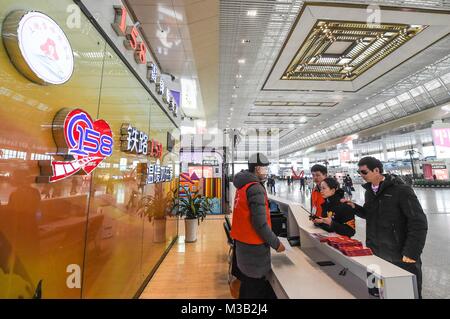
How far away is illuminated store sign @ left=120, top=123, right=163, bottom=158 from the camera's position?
2232 mm

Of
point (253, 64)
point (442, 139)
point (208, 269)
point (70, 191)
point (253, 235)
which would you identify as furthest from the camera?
point (442, 139)

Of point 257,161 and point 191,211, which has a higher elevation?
point 257,161

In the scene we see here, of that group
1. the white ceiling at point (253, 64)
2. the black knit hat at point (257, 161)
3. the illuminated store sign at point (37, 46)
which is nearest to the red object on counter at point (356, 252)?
the black knit hat at point (257, 161)

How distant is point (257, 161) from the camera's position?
5.76 feet

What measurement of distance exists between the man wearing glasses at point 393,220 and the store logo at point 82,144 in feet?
7.81

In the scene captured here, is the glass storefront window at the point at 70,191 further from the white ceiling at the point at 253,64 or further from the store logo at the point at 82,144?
the white ceiling at the point at 253,64

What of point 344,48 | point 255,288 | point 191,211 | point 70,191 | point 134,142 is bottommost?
point 255,288

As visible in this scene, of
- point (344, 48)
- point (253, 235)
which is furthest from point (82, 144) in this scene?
point (344, 48)

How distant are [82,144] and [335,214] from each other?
Answer: 2.40 metres

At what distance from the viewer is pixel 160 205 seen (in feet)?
12.5

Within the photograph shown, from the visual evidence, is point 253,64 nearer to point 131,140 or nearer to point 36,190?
point 131,140

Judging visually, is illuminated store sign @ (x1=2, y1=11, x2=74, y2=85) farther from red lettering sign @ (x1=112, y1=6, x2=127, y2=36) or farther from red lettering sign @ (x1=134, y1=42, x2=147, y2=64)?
red lettering sign @ (x1=134, y1=42, x2=147, y2=64)

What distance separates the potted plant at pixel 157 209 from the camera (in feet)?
10.0
